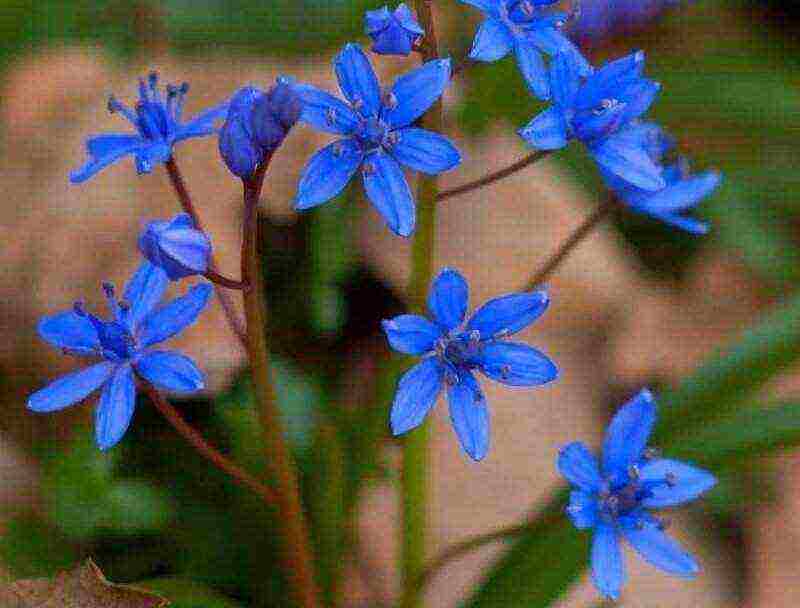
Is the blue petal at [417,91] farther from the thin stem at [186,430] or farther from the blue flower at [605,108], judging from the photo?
the thin stem at [186,430]

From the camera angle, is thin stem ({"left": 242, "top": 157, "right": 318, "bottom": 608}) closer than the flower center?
Yes

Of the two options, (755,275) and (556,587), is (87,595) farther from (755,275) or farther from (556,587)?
(755,275)

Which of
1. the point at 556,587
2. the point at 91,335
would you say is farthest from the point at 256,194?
the point at 556,587

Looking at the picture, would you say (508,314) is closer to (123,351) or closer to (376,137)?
(376,137)

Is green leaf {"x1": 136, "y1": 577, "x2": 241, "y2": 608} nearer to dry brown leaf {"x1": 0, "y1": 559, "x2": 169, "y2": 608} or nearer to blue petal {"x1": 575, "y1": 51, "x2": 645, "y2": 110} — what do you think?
dry brown leaf {"x1": 0, "y1": 559, "x2": 169, "y2": 608}

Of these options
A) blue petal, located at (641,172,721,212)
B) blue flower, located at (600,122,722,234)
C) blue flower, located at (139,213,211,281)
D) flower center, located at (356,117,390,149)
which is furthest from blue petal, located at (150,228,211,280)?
blue petal, located at (641,172,721,212)

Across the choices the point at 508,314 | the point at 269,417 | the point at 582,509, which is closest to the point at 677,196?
the point at 508,314
